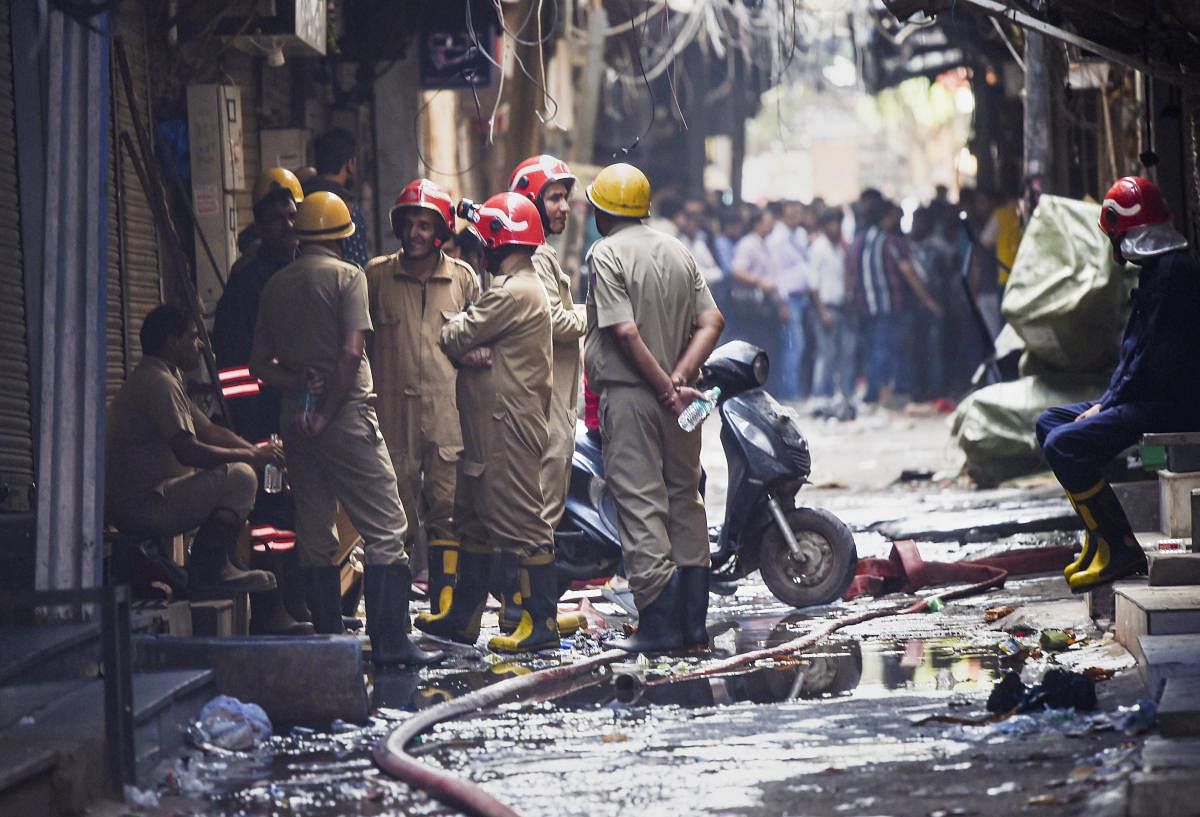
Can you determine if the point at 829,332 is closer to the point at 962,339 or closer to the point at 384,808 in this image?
the point at 962,339

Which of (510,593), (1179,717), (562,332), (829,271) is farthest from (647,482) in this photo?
(829,271)

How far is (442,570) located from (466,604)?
0.37 meters

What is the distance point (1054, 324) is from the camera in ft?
43.4

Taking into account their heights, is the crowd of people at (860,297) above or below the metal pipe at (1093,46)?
below

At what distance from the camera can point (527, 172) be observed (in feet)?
32.8

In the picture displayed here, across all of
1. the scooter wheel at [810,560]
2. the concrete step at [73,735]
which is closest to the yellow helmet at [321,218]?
the concrete step at [73,735]

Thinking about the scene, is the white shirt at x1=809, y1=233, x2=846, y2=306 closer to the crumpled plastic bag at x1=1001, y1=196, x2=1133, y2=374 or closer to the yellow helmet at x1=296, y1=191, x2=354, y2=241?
the crumpled plastic bag at x1=1001, y1=196, x2=1133, y2=374

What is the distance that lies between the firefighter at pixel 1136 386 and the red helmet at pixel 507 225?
2.56m

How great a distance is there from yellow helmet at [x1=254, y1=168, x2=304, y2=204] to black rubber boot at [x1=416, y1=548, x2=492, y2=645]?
2.18 m

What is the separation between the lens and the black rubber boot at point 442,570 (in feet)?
31.0

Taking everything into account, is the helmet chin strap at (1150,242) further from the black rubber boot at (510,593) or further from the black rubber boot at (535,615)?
the black rubber boot at (510,593)

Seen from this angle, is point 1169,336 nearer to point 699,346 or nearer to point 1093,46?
point 1093,46

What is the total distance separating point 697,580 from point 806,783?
10.4ft

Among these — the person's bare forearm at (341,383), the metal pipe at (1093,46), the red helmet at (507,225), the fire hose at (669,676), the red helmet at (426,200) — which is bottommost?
the fire hose at (669,676)
